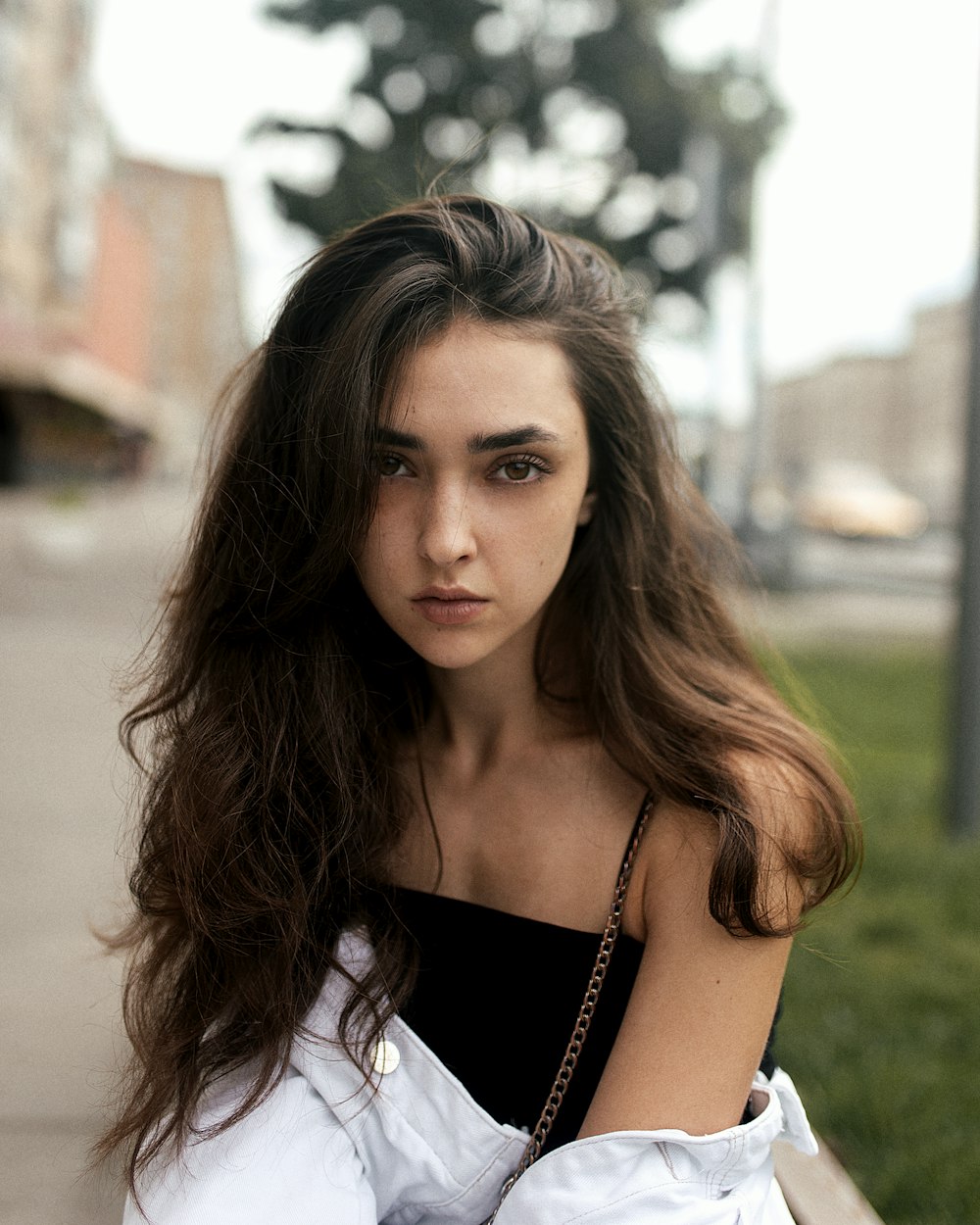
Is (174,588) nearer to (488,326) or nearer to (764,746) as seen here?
(488,326)

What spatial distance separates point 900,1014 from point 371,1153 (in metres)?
2.30

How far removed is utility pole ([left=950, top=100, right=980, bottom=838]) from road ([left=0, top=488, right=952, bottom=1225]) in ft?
7.53

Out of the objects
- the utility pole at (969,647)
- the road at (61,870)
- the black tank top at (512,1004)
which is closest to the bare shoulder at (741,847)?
the black tank top at (512,1004)

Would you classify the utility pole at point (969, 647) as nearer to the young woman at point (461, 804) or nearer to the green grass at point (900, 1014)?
the green grass at point (900, 1014)

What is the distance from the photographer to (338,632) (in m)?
2.08

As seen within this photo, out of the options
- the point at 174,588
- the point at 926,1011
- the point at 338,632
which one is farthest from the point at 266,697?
the point at 926,1011

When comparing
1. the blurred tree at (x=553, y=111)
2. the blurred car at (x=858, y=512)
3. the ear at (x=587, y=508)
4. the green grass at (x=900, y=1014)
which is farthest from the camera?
the blurred car at (x=858, y=512)

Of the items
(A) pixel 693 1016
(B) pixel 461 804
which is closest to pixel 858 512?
(B) pixel 461 804

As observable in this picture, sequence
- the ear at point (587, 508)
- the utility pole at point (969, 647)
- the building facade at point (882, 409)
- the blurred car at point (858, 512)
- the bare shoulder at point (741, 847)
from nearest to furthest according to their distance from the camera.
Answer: the bare shoulder at point (741, 847) < the ear at point (587, 508) < the utility pole at point (969, 647) < the blurred car at point (858, 512) < the building facade at point (882, 409)

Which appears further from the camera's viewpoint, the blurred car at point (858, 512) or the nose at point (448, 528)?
the blurred car at point (858, 512)

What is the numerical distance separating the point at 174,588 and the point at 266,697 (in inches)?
12.8

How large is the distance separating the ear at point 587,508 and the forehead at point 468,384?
27 cm

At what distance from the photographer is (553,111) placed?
13.8 metres

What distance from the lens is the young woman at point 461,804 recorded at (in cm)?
171
